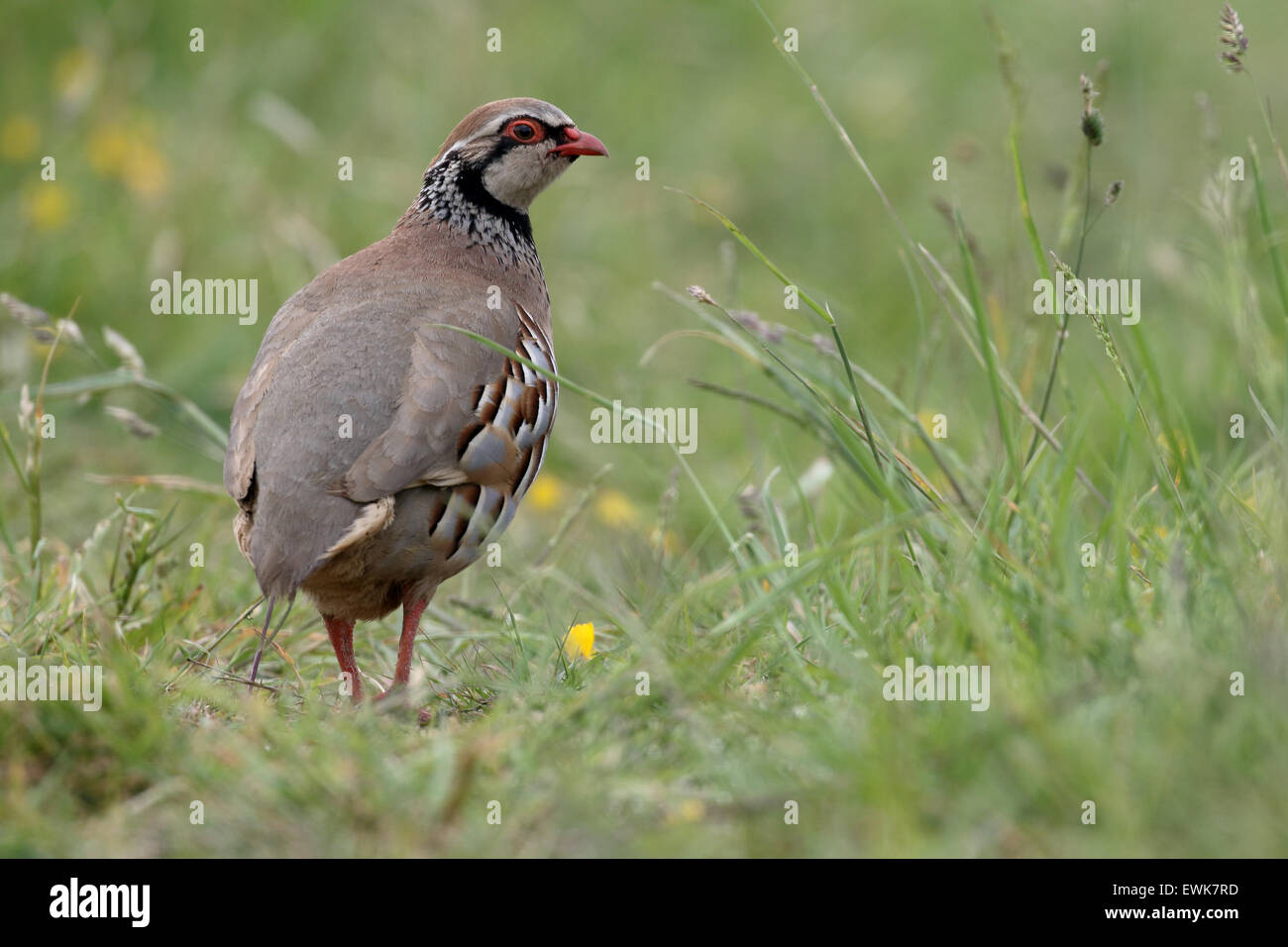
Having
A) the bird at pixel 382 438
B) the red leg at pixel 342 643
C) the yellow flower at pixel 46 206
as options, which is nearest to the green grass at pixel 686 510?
the yellow flower at pixel 46 206

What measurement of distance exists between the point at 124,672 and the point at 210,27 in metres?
7.30

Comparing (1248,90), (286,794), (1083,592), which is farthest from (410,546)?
(1248,90)

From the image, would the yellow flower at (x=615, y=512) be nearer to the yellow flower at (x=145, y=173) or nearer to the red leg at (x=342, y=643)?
the red leg at (x=342, y=643)

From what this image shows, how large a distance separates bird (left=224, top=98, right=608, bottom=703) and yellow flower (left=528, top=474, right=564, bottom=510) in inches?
73.0

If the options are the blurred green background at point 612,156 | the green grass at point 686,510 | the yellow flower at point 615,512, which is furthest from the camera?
the blurred green background at point 612,156

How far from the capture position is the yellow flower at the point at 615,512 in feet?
20.9

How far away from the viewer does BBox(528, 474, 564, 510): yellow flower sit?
6.79 m

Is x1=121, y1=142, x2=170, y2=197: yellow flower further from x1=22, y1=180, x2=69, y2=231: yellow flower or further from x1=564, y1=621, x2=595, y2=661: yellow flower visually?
x1=564, y1=621, x2=595, y2=661: yellow flower

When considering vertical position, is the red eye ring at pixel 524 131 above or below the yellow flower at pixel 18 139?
below

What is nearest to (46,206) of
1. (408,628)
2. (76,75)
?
(76,75)

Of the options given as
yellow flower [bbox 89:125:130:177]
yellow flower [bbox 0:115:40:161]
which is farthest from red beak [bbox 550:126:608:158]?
yellow flower [bbox 0:115:40:161]

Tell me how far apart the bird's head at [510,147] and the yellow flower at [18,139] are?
4267 millimetres

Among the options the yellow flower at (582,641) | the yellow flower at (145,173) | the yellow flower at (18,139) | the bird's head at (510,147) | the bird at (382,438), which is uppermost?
the yellow flower at (18,139)

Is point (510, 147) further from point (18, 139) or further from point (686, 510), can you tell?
point (18, 139)
